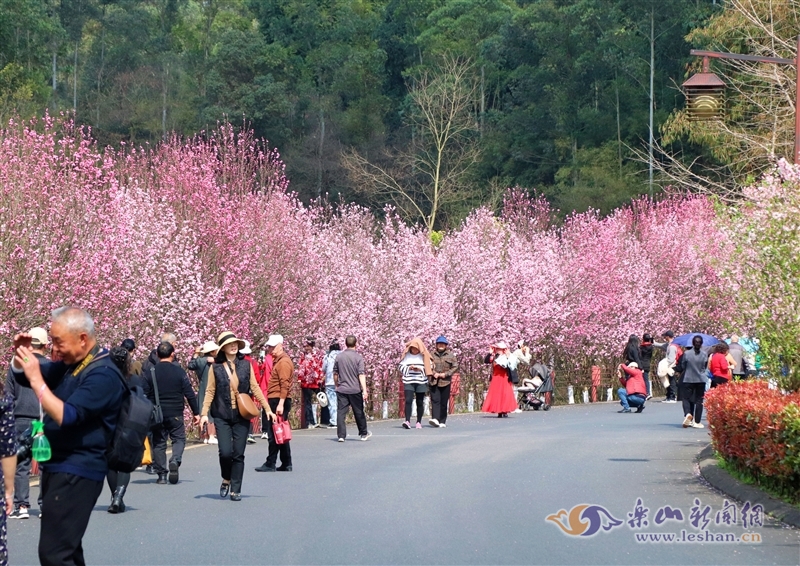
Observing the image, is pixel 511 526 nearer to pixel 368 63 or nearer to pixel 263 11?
pixel 368 63

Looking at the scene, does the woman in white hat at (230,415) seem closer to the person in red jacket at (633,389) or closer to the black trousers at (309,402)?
the black trousers at (309,402)

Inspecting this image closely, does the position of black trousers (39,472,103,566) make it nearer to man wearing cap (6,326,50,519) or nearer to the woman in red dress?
man wearing cap (6,326,50,519)

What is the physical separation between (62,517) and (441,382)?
19.2 m

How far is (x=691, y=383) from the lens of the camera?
78.2 ft

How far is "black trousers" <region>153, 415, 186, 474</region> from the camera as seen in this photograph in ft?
52.6

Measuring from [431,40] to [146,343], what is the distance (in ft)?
180

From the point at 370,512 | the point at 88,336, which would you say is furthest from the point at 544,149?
the point at 88,336

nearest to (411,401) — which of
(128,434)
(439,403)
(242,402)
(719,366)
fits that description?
(439,403)

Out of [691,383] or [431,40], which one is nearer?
[691,383]

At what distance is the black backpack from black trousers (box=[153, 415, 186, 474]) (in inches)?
332

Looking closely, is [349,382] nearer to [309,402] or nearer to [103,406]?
[309,402]

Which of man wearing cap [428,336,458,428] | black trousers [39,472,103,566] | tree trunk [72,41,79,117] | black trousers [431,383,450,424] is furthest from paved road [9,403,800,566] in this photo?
tree trunk [72,41,79,117]

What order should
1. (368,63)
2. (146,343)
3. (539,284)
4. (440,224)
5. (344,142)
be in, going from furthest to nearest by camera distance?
(368,63)
(344,142)
(440,224)
(539,284)
(146,343)
